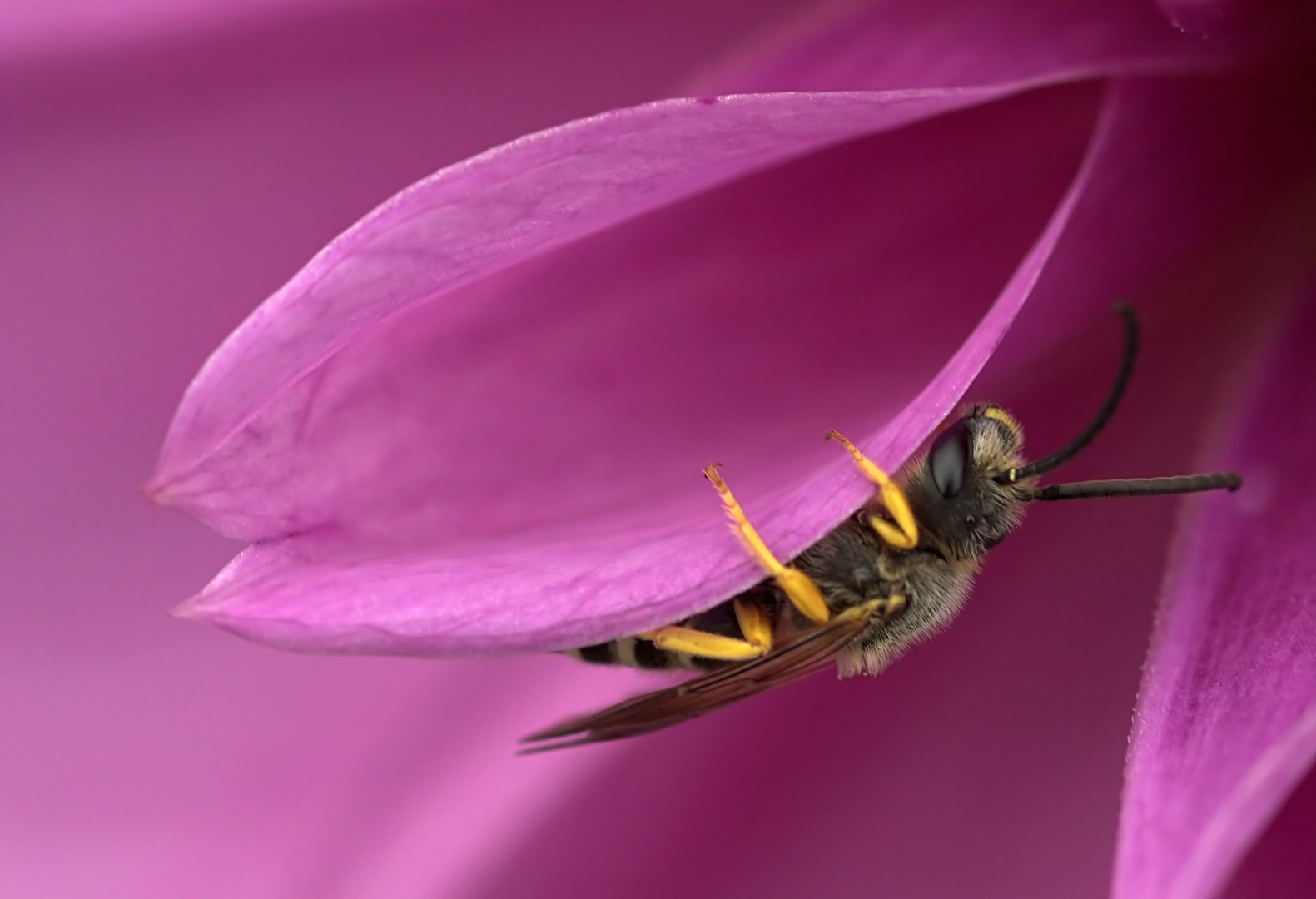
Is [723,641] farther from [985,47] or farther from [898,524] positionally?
[985,47]

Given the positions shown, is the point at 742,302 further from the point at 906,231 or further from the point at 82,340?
Result: the point at 82,340

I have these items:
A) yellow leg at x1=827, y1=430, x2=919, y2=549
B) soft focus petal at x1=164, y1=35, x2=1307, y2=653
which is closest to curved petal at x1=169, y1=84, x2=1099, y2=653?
soft focus petal at x1=164, y1=35, x2=1307, y2=653

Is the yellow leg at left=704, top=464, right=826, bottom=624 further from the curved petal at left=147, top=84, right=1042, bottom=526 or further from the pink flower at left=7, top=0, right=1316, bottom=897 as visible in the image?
the curved petal at left=147, top=84, right=1042, bottom=526

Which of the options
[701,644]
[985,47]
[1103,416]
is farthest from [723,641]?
[985,47]

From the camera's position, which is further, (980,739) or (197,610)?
(980,739)

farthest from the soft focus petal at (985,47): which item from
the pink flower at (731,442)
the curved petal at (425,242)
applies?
the curved petal at (425,242)

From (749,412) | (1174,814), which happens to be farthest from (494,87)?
(1174,814)
